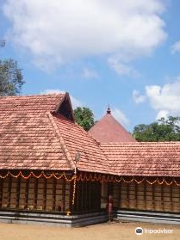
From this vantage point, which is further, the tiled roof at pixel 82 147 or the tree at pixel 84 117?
the tree at pixel 84 117

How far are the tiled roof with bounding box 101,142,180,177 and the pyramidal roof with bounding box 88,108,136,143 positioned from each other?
6.57m

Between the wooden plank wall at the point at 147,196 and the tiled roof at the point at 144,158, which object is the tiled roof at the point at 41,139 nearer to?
the tiled roof at the point at 144,158

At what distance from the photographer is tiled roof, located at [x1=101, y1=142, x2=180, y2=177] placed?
18609 millimetres

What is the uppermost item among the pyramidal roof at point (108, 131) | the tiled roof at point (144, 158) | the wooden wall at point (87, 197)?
the pyramidal roof at point (108, 131)

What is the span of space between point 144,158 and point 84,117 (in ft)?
62.3

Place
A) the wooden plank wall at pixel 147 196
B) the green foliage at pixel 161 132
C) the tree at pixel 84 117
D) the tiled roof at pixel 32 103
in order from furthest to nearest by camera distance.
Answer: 1. the green foliage at pixel 161 132
2. the tree at pixel 84 117
3. the tiled roof at pixel 32 103
4. the wooden plank wall at pixel 147 196

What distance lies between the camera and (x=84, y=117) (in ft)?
126

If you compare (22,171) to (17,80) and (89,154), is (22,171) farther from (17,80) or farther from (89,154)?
(17,80)

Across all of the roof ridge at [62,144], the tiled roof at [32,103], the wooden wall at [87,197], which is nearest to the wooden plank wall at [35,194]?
the wooden wall at [87,197]

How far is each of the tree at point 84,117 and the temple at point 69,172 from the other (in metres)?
15.7

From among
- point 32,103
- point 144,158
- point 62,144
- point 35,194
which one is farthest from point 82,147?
point 32,103

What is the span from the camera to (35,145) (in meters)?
17.2

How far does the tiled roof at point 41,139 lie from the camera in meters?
16.2

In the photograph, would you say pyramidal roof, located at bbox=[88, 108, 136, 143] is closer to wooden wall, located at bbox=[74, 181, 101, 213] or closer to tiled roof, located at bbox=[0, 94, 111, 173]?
tiled roof, located at bbox=[0, 94, 111, 173]
